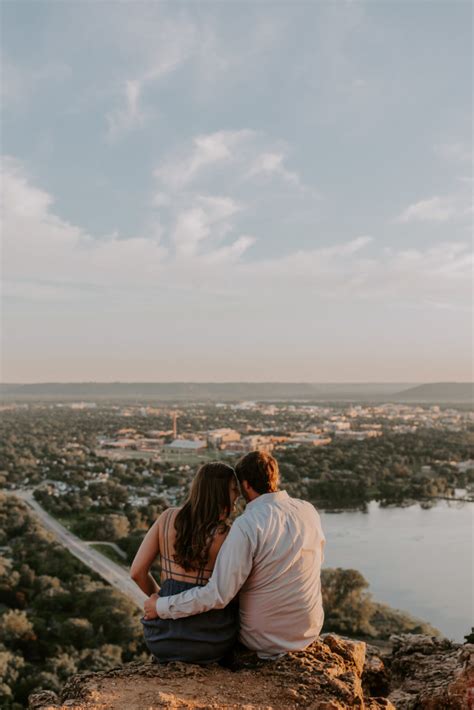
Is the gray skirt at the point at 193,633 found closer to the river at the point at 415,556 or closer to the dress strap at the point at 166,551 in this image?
the dress strap at the point at 166,551

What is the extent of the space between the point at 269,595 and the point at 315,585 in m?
0.19

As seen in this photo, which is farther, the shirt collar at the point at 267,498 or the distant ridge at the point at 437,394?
the distant ridge at the point at 437,394

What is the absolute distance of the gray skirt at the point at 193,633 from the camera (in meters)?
2.34

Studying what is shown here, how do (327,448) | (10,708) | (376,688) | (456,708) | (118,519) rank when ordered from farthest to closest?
(327,448), (118,519), (10,708), (376,688), (456,708)

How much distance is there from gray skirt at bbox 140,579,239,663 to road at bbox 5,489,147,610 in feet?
37.5

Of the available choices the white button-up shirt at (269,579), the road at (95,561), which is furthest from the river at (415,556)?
the white button-up shirt at (269,579)

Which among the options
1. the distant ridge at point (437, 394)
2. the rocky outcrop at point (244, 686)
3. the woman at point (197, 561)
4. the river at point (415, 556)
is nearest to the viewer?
the rocky outcrop at point (244, 686)

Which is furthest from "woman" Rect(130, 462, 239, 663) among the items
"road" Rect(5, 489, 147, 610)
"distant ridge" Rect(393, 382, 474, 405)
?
"distant ridge" Rect(393, 382, 474, 405)

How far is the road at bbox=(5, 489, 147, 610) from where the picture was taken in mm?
14797

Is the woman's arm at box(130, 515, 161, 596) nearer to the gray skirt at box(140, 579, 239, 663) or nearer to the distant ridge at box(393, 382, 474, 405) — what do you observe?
the gray skirt at box(140, 579, 239, 663)

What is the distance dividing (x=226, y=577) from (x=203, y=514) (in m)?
0.24

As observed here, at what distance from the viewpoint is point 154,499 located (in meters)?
24.8

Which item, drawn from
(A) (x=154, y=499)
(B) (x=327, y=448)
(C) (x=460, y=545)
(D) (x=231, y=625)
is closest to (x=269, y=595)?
(D) (x=231, y=625)

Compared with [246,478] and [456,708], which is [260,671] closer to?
[246,478]
